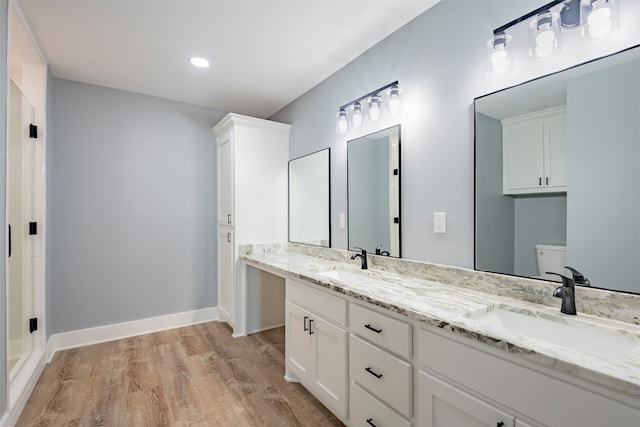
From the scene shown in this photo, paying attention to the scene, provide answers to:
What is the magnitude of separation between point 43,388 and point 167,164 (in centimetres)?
207

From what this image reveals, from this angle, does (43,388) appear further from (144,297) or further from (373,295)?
(373,295)

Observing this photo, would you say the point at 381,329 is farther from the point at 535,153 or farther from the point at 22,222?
the point at 22,222

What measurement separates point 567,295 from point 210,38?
2470mm

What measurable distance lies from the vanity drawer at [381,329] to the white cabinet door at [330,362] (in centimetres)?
14

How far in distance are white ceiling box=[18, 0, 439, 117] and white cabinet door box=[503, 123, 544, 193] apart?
95cm

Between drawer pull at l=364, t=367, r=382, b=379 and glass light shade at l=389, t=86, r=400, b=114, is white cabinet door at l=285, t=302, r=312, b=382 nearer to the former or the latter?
drawer pull at l=364, t=367, r=382, b=379

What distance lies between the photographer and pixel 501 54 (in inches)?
57.6

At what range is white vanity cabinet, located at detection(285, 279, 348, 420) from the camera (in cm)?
168

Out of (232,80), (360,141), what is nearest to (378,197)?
(360,141)

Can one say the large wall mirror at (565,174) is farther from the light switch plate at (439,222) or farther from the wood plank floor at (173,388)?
the wood plank floor at (173,388)

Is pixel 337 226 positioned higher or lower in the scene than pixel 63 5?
lower

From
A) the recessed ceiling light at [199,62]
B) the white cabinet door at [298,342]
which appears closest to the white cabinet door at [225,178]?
the recessed ceiling light at [199,62]

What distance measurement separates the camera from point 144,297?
10.3ft

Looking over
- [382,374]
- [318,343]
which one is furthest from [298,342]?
[382,374]
